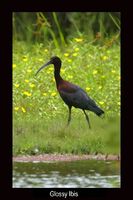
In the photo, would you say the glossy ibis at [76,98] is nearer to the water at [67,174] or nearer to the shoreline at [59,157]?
the shoreline at [59,157]

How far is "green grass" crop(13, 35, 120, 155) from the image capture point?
15.1 meters

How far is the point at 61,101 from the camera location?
1708cm

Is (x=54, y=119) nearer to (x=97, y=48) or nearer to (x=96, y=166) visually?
(x=96, y=166)

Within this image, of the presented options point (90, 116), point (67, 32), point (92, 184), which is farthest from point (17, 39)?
point (92, 184)

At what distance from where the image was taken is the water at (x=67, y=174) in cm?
1360

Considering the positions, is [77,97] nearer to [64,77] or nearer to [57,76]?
[57,76]

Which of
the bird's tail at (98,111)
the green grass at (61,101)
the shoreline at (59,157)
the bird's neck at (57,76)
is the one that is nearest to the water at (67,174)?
the shoreline at (59,157)

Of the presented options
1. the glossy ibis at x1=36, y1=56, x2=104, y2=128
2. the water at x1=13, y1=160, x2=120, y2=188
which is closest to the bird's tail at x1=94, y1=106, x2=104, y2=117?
the glossy ibis at x1=36, y1=56, x2=104, y2=128

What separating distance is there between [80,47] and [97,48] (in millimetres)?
304

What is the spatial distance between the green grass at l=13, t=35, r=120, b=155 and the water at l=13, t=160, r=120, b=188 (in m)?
0.51

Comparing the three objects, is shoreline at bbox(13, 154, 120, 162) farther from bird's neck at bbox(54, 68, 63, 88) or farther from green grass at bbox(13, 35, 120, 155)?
bird's neck at bbox(54, 68, 63, 88)

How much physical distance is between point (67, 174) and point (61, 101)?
323 cm

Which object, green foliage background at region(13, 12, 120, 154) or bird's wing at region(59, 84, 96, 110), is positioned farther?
bird's wing at region(59, 84, 96, 110)

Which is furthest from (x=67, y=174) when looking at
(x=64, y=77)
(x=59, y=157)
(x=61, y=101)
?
(x=64, y=77)
